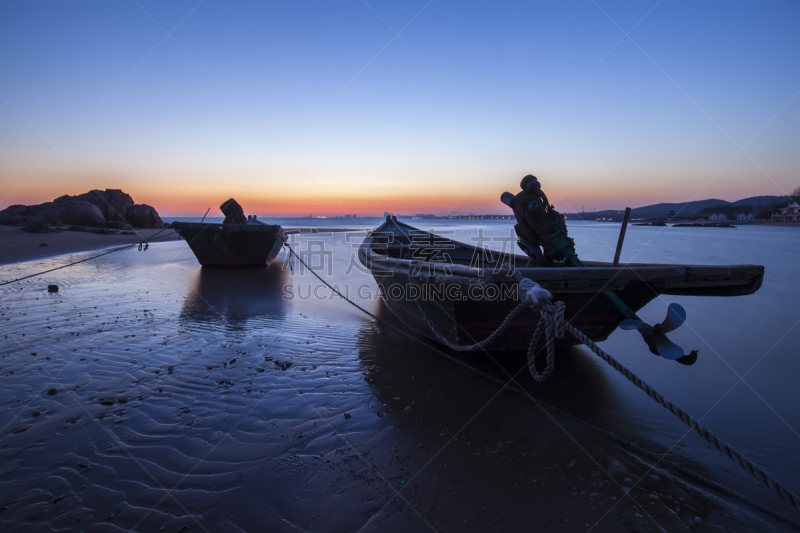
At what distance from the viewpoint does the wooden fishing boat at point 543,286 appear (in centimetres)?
339

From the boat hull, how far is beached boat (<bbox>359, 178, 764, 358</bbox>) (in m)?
9.23

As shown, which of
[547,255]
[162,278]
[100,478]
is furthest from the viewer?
[162,278]

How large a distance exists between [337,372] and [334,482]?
1954 mm

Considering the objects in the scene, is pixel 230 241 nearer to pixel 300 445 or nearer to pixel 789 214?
pixel 300 445

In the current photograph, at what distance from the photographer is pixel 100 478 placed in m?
2.41

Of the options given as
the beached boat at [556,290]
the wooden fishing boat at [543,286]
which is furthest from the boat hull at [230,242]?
the wooden fishing boat at [543,286]

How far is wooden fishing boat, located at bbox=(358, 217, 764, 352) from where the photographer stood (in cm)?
339

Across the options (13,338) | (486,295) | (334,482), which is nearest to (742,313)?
(486,295)

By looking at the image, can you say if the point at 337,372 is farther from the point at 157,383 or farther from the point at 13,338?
the point at 13,338

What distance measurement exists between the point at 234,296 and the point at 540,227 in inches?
287

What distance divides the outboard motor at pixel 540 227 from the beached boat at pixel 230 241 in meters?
10.1

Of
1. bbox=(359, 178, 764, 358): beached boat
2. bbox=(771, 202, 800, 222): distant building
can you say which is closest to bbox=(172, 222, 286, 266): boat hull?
bbox=(359, 178, 764, 358): beached boat

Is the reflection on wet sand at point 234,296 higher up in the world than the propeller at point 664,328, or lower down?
lower down

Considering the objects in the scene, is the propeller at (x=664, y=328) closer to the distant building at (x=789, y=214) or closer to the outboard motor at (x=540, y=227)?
the outboard motor at (x=540, y=227)
